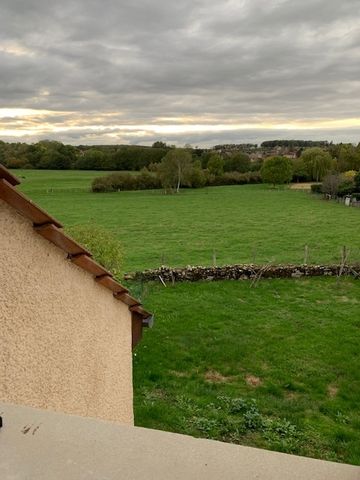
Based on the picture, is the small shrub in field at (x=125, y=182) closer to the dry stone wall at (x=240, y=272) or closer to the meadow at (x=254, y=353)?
the meadow at (x=254, y=353)

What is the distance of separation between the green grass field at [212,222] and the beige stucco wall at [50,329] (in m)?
17.6

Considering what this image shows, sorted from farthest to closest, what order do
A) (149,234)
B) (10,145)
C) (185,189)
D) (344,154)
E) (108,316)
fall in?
(10,145) < (344,154) < (185,189) < (149,234) < (108,316)

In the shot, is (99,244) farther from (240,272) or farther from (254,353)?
(240,272)

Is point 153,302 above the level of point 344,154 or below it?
below

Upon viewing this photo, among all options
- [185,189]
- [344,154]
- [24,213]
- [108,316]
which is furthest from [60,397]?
[344,154]

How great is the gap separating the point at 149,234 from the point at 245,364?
23.3 metres

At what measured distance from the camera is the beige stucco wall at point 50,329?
11.3 ft

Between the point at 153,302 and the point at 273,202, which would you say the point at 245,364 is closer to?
the point at 153,302

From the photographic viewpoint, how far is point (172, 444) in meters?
2.57

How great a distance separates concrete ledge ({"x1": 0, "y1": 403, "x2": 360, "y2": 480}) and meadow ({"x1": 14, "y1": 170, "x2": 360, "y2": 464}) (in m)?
6.38

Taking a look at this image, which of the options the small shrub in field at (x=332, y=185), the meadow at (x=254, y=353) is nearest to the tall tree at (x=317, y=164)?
the small shrub in field at (x=332, y=185)

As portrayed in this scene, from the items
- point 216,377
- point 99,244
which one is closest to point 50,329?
point 216,377

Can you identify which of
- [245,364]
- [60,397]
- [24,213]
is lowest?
[245,364]

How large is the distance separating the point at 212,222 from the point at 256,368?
29.4 metres
